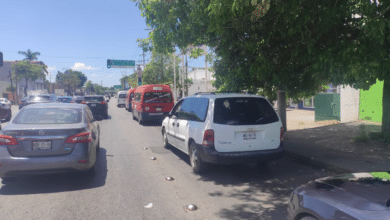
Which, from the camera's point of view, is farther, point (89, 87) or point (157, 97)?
point (89, 87)

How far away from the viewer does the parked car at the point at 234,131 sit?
6082mm

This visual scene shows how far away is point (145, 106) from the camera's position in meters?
16.0

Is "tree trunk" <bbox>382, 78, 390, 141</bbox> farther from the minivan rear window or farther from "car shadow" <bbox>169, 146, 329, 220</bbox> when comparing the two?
the minivan rear window

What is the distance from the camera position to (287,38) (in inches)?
315

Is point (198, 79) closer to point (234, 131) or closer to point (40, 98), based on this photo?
point (40, 98)

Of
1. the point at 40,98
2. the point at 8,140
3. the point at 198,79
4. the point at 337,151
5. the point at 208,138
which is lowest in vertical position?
the point at 337,151

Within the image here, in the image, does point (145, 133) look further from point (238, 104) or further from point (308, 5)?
point (308, 5)

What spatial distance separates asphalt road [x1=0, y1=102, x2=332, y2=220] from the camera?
4.52 meters

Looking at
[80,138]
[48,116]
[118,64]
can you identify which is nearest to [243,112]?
[80,138]

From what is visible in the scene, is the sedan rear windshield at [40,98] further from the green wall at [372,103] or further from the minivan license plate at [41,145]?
the green wall at [372,103]

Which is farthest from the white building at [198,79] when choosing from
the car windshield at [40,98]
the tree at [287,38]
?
the tree at [287,38]

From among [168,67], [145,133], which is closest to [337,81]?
[145,133]

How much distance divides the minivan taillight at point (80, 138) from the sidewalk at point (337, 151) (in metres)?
5.22

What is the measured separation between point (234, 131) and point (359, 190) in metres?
3.39
